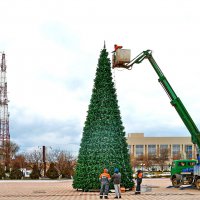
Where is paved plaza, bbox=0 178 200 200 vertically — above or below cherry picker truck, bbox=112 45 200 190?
below

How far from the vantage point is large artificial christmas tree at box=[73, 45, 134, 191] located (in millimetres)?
25125

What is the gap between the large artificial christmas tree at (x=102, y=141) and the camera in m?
25.1

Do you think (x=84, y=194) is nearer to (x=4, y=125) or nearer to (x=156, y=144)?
(x=4, y=125)

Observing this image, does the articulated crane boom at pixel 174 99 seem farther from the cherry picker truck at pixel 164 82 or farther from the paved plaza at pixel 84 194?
the paved plaza at pixel 84 194

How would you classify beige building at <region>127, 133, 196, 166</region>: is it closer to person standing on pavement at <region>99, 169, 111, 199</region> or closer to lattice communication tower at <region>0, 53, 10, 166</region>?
lattice communication tower at <region>0, 53, 10, 166</region>

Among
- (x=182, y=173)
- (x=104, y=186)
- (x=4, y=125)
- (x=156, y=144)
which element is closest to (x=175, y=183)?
(x=182, y=173)

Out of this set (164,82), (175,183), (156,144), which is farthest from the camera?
(156,144)

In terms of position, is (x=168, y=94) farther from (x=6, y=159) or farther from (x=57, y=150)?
(x=57, y=150)

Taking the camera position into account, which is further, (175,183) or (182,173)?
(175,183)

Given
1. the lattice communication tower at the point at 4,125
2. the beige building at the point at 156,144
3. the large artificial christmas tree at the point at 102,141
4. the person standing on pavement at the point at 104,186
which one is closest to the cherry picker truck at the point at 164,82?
the large artificial christmas tree at the point at 102,141

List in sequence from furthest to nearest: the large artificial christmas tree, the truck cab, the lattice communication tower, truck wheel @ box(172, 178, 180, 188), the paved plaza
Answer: the lattice communication tower < truck wheel @ box(172, 178, 180, 188) < the truck cab < the large artificial christmas tree < the paved plaza

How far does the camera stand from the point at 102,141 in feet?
83.4

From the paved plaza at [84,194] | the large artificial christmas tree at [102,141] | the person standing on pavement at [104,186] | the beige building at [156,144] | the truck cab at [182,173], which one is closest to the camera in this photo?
the person standing on pavement at [104,186]

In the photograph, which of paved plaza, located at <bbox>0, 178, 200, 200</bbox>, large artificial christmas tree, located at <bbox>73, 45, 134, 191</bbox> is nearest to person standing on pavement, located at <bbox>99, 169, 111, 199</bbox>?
paved plaza, located at <bbox>0, 178, 200, 200</bbox>
